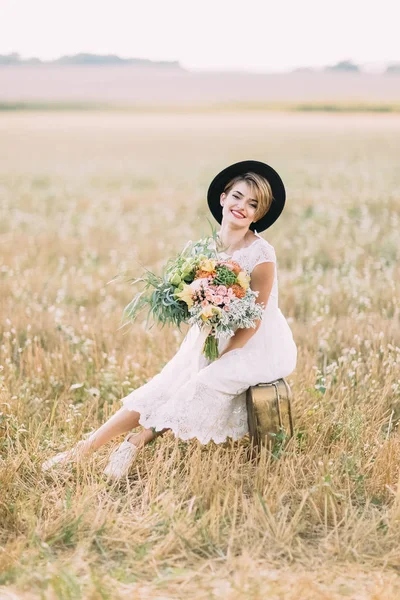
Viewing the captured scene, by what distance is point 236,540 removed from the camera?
399 centimetres

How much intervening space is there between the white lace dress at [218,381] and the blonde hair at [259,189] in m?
0.24

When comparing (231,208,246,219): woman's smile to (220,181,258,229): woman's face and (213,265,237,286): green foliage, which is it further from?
(213,265,237,286): green foliage

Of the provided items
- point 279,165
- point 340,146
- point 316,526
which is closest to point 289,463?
point 316,526

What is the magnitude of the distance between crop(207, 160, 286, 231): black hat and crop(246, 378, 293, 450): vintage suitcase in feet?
3.61

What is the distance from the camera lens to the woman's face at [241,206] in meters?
4.95

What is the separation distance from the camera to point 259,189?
495 cm

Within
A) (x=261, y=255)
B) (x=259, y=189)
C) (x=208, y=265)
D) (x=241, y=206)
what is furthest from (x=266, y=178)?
(x=208, y=265)

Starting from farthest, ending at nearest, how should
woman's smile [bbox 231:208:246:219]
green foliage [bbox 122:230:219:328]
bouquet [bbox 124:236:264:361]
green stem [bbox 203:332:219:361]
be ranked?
woman's smile [bbox 231:208:246:219], green stem [bbox 203:332:219:361], green foliage [bbox 122:230:219:328], bouquet [bbox 124:236:264:361]

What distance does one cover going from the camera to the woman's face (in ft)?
16.2

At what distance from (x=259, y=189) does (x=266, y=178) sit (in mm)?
107

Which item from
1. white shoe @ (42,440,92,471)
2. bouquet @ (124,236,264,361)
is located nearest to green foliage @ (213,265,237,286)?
bouquet @ (124,236,264,361)

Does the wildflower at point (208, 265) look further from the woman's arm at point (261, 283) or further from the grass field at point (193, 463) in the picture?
the grass field at point (193, 463)

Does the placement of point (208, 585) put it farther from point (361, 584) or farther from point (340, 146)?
point (340, 146)

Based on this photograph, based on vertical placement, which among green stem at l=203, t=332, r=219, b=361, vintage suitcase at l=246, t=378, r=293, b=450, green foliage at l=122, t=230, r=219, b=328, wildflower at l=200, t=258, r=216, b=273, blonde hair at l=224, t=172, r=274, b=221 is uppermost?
blonde hair at l=224, t=172, r=274, b=221
